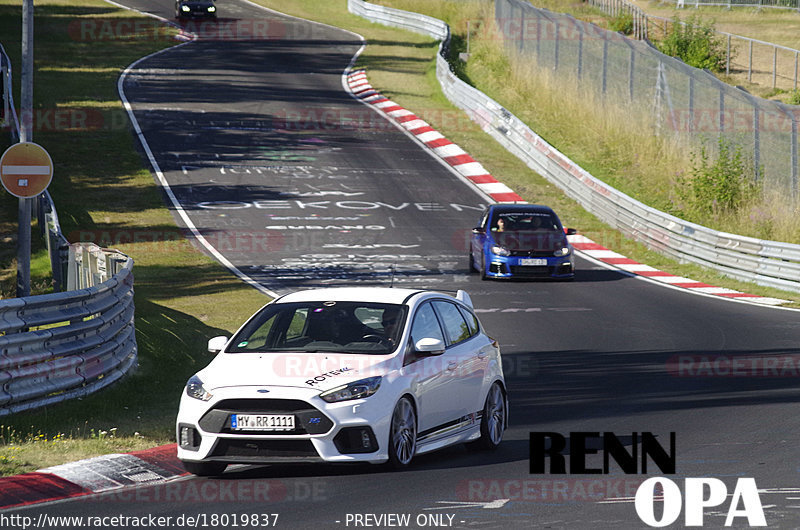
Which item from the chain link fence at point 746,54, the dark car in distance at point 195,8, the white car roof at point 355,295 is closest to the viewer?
the white car roof at point 355,295

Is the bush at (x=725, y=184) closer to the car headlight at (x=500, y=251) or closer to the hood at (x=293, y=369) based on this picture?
the car headlight at (x=500, y=251)

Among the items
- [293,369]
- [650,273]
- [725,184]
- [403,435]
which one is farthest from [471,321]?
[725,184]

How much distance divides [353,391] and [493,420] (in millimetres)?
2148

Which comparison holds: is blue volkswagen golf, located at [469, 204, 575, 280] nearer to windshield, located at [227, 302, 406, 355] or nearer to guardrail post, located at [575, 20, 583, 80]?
windshield, located at [227, 302, 406, 355]

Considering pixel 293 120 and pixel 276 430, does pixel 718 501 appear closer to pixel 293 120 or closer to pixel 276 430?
pixel 276 430

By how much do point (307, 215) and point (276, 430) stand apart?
2387 centimetres

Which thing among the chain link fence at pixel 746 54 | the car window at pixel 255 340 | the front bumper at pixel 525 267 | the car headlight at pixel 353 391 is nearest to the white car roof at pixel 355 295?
the car window at pixel 255 340

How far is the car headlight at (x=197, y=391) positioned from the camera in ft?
32.1

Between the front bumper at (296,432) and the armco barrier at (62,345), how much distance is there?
115 inches

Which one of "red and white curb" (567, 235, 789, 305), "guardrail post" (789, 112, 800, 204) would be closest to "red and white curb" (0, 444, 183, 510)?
"red and white curb" (567, 235, 789, 305)

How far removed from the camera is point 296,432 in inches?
376

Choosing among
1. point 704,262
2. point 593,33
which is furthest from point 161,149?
point 704,262

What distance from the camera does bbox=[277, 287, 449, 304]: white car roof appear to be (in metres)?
11.0

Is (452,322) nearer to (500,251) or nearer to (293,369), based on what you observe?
(293,369)
